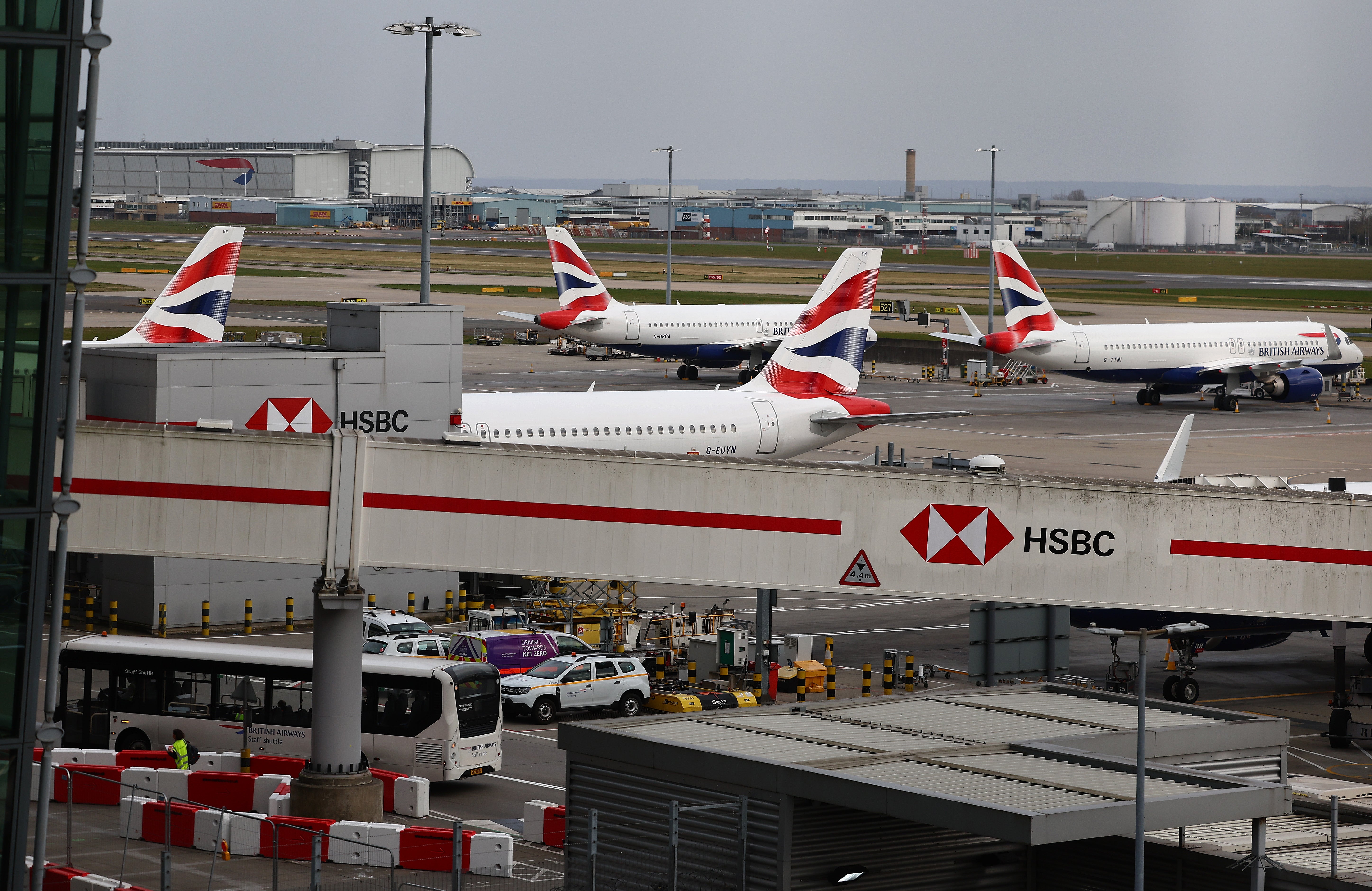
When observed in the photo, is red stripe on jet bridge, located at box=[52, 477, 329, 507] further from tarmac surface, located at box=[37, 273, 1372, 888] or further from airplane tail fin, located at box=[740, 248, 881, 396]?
airplane tail fin, located at box=[740, 248, 881, 396]

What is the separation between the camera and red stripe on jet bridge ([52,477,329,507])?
2980cm

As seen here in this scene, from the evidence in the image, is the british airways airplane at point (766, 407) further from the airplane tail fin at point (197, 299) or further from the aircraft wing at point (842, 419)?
the airplane tail fin at point (197, 299)

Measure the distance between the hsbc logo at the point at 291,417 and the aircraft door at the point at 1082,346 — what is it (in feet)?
198

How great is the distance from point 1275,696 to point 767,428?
71.5ft

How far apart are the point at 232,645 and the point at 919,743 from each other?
1989 cm

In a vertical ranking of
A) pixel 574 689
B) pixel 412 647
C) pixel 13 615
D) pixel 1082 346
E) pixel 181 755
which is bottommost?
pixel 181 755

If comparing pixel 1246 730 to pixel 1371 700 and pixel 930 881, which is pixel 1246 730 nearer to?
pixel 930 881

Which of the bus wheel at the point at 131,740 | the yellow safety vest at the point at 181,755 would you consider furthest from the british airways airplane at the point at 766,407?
the yellow safety vest at the point at 181,755

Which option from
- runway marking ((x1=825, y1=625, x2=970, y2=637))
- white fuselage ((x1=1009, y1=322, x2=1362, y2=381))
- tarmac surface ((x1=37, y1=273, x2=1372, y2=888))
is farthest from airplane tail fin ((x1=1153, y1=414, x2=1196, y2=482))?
white fuselage ((x1=1009, y1=322, x2=1362, y2=381))

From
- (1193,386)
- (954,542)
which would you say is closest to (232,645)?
(954,542)

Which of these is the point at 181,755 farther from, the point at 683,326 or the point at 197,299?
the point at 683,326

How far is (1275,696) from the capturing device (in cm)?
4588

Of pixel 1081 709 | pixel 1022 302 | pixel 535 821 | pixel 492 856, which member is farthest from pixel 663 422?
Result: pixel 1022 302

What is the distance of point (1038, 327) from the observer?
10088 cm
